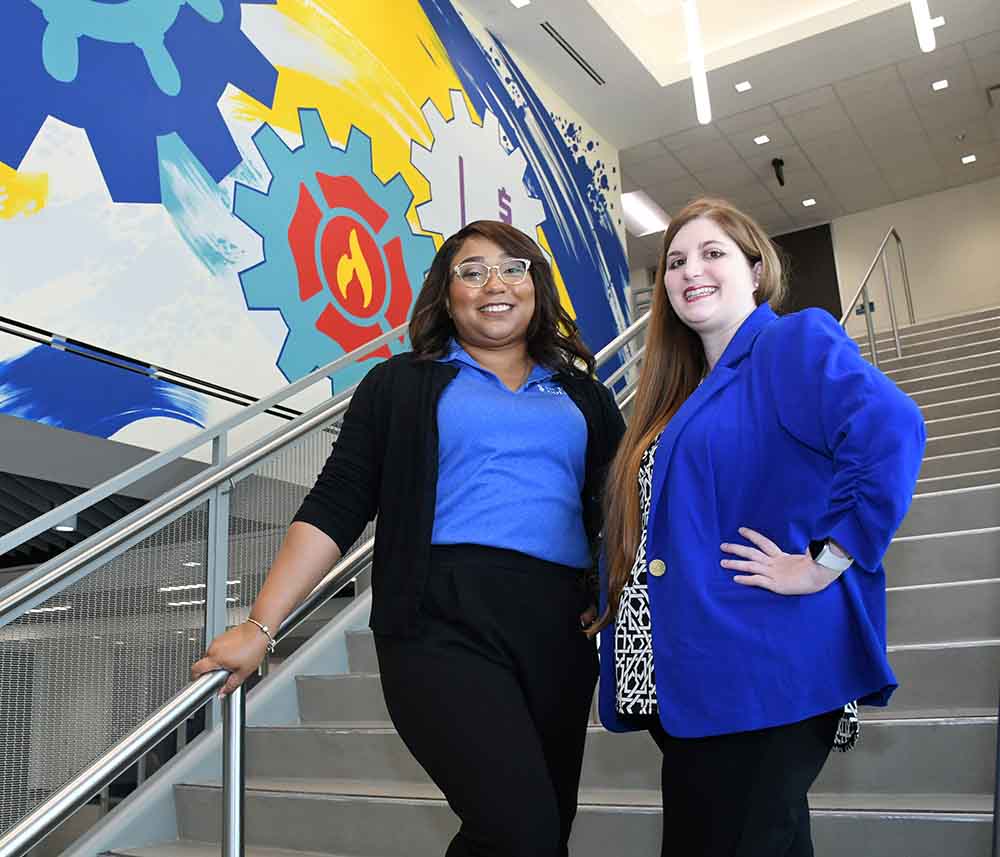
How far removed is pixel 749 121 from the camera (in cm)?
969

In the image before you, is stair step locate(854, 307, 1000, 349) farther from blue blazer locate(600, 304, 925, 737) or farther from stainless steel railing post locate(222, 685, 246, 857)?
stainless steel railing post locate(222, 685, 246, 857)

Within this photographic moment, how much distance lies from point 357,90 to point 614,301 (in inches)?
156

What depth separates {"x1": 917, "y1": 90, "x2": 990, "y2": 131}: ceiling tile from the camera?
9570 millimetres

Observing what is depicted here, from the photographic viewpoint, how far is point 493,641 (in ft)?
4.51

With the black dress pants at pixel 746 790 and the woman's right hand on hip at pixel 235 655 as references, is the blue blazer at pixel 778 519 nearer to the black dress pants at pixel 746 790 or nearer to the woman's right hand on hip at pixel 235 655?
the black dress pants at pixel 746 790

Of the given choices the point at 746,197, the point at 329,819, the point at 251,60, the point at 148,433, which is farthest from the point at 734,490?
the point at 746,197

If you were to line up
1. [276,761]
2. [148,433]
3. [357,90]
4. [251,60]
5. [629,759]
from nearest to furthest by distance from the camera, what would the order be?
1. [629,759]
2. [276,761]
3. [148,433]
4. [251,60]
5. [357,90]

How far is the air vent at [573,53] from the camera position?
8.14 metres

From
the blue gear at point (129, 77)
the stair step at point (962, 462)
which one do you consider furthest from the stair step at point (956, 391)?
the blue gear at point (129, 77)

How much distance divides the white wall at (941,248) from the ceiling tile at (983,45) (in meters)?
3.20

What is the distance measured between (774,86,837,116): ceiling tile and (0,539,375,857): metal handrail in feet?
29.1

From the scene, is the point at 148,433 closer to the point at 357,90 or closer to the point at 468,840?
the point at 357,90

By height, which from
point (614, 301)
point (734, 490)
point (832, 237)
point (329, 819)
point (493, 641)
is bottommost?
point (329, 819)

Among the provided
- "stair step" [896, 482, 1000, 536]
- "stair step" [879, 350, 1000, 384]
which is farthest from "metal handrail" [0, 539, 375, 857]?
"stair step" [879, 350, 1000, 384]
